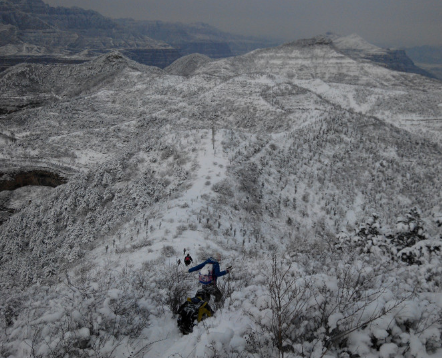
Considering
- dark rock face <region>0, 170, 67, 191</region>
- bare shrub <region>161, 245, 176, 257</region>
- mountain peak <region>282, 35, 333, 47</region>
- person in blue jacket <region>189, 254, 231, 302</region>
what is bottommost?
dark rock face <region>0, 170, 67, 191</region>

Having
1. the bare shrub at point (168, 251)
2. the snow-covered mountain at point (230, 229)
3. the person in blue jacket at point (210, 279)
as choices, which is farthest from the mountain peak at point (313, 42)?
the person in blue jacket at point (210, 279)

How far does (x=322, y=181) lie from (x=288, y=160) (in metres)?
2.80

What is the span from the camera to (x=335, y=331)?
132 inches

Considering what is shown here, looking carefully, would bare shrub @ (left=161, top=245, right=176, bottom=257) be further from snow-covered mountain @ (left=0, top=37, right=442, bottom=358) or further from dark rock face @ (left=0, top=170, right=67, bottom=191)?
dark rock face @ (left=0, top=170, right=67, bottom=191)

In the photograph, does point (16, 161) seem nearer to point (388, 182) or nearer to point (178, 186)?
point (178, 186)

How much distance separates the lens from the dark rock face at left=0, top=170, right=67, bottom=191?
24844mm

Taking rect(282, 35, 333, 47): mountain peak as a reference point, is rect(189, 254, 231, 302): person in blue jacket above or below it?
below

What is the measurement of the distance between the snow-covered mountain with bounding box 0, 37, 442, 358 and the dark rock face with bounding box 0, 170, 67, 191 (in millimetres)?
322

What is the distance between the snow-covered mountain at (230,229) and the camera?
12.1 ft

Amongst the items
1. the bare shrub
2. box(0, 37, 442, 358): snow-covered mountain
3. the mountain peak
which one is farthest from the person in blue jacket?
the mountain peak

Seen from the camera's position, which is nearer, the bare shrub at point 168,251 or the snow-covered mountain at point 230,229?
the snow-covered mountain at point 230,229

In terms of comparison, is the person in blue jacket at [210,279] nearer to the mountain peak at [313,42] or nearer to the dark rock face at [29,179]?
the dark rock face at [29,179]

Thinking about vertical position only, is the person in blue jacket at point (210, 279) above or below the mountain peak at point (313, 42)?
below

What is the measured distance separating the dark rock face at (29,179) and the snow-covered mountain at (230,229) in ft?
1.06
